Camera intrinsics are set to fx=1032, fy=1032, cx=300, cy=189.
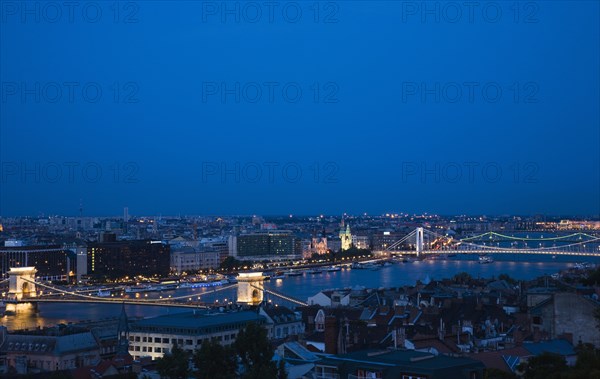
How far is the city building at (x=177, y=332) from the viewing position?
1391 cm

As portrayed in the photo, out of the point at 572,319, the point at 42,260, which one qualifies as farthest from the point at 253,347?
the point at 42,260

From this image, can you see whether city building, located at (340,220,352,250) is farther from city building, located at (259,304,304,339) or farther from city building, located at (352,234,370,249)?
city building, located at (259,304,304,339)

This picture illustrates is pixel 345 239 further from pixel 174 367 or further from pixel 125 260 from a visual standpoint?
pixel 174 367

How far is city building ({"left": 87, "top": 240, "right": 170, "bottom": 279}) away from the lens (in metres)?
43.2

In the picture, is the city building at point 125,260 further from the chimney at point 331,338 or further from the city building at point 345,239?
the chimney at point 331,338

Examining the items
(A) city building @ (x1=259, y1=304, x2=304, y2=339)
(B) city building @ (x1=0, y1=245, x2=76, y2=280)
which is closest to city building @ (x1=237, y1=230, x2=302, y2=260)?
(B) city building @ (x1=0, y1=245, x2=76, y2=280)

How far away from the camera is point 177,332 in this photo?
1403 centimetres

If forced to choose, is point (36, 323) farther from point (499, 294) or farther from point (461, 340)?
point (461, 340)

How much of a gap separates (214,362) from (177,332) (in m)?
6.35

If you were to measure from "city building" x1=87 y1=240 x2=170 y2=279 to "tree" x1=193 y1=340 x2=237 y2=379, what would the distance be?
115 feet

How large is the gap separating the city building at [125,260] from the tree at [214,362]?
35087 mm

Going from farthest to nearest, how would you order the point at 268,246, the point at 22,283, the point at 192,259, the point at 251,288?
the point at 268,246 < the point at 192,259 < the point at 22,283 < the point at 251,288

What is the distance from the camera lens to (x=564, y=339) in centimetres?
945

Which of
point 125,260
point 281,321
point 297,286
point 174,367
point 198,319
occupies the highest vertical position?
point 174,367
